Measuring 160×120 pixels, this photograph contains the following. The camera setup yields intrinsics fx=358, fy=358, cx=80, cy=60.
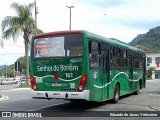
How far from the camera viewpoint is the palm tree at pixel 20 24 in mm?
38750

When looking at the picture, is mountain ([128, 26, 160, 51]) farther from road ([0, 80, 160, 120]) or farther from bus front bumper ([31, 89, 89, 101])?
bus front bumper ([31, 89, 89, 101])

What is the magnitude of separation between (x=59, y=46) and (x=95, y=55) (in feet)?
5.00

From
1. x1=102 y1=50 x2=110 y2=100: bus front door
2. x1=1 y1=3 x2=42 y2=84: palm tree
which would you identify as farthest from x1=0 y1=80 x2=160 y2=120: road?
x1=1 y1=3 x2=42 y2=84: palm tree

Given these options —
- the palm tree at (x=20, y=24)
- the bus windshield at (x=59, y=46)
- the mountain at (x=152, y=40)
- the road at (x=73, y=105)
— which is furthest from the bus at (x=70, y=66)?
the mountain at (x=152, y=40)

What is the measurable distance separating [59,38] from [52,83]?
72.3 inches

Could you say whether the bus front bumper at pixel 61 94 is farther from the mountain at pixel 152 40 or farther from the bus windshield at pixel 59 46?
the mountain at pixel 152 40

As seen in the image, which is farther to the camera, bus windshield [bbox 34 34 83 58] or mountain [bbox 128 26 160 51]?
mountain [bbox 128 26 160 51]

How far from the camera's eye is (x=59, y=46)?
14406mm

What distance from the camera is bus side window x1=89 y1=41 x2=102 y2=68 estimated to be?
46.7 feet

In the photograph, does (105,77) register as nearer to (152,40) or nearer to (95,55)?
(95,55)

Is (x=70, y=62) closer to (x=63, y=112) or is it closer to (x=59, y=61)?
(x=59, y=61)

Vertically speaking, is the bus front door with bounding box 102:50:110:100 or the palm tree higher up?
the palm tree

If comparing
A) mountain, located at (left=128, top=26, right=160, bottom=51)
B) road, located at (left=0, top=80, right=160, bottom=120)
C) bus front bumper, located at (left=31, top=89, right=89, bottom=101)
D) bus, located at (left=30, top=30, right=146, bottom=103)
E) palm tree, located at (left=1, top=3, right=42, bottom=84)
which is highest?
mountain, located at (left=128, top=26, right=160, bottom=51)

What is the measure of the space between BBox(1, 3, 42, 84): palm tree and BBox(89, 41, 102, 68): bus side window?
975 inches
